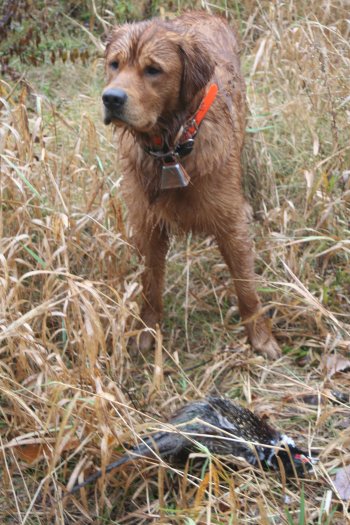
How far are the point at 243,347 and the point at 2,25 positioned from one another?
8.40ft

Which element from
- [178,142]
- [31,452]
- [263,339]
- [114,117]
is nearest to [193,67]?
[178,142]

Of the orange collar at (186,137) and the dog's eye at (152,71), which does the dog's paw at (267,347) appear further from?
the dog's eye at (152,71)

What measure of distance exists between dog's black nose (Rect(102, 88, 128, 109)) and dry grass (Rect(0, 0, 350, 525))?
62cm

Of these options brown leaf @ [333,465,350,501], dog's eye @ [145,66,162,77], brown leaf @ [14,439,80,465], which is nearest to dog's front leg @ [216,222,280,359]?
dog's eye @ [145,66,162,77]

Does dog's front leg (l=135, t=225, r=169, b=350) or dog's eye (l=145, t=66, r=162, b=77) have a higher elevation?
dog's eye (l=145, t=66, r=162, b=77)

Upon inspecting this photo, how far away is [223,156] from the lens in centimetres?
333

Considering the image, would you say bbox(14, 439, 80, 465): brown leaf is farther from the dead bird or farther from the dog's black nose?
the dog's black nose

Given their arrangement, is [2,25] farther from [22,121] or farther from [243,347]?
[243,347]

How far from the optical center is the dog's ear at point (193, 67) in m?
3.06

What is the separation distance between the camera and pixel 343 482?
2689mm

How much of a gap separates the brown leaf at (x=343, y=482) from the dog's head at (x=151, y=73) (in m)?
1.39

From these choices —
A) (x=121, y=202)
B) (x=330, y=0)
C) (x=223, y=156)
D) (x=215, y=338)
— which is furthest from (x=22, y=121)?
(x=330, y=0)

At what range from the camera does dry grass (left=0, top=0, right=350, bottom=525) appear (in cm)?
269

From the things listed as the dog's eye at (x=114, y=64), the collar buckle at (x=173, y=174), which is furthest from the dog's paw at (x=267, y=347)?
the dog's eye at (x=114, y=64)
